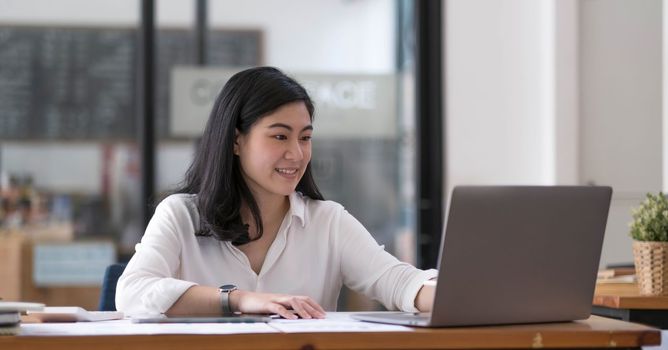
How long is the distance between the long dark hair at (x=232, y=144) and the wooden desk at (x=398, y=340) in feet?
3.18

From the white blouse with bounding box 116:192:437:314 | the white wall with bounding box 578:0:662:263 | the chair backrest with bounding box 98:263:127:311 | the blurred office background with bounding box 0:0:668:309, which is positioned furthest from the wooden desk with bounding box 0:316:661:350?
the blurred office background with bounding box 0:0:668:309

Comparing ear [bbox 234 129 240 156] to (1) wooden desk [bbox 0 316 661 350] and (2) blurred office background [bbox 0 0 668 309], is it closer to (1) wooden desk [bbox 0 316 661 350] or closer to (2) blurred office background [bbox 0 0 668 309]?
(1) wooden desk [bbox 0 316 661 350]

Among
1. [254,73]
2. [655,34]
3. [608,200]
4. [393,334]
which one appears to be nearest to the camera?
[393,334]

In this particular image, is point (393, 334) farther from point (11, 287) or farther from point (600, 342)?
point (11, 287)

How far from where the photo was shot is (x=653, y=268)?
9.46 feet

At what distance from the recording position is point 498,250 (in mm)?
1957

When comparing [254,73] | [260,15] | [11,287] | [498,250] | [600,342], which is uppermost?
[260,15]

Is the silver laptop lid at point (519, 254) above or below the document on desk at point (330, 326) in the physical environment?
above

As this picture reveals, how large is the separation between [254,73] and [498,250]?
111cm

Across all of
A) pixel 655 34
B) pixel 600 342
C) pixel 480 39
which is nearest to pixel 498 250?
pixel 600 342

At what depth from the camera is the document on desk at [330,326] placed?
1.88 metres

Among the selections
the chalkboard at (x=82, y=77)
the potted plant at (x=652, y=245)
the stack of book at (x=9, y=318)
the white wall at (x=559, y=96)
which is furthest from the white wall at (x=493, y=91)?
the stack of book at (x=9, y=318)

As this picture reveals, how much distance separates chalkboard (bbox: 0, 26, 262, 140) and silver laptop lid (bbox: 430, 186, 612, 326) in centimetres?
420

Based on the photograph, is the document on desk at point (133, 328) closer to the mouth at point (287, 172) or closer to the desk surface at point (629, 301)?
the mouth at point (287, 172)
